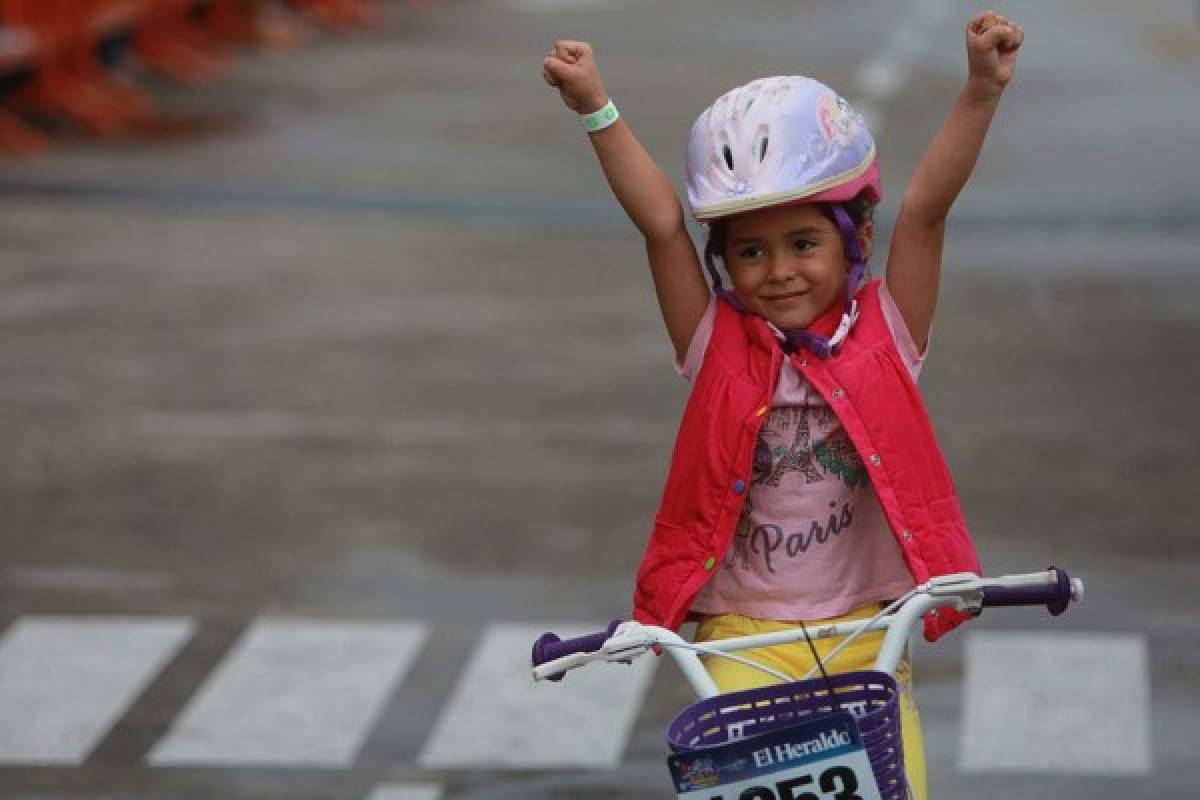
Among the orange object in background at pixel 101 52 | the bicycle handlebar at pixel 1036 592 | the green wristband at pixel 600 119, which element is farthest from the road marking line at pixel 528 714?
the orange object in background at pixel 101 52

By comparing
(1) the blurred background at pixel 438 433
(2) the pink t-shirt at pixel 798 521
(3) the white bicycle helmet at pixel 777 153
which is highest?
(3) the white bicycle helmet at pixel 777 153

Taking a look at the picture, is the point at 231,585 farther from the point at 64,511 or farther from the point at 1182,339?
the point at 1182,339

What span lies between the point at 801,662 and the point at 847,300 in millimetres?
660

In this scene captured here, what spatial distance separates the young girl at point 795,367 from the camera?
4871 millimetres

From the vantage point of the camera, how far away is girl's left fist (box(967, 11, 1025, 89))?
15.6ft

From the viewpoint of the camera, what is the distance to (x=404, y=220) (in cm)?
1688

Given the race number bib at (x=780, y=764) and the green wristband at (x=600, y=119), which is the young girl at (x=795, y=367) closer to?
the green wristband at (x=600, y=119)

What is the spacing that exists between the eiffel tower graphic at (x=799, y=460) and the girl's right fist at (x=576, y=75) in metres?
0.66

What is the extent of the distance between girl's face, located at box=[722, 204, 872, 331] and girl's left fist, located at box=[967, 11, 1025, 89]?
1.26 ft

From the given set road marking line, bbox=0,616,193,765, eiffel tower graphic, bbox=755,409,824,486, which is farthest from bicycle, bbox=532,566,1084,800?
road marking line, bbox=0,616,193,765

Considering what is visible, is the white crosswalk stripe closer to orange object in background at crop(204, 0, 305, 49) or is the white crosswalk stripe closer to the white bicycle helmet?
the white bicycle helmet

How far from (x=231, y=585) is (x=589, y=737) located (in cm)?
202

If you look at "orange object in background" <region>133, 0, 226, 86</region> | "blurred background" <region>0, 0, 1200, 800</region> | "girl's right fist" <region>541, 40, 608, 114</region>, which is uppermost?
"girl's right fist" <region>541, 40, 608, 114</region>

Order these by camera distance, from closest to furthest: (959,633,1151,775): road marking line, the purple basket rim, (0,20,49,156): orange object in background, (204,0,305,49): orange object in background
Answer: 1. the purple basket rim
2. (959,633,1151,775): road marking line
3. (0,20,49,156): orange object in background
4. (204,0,305,49): orange object in background
